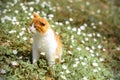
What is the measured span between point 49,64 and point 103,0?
19.4ft

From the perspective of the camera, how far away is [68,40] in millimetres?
7195

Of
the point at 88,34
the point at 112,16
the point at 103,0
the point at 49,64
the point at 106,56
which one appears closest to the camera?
the point at 49,64

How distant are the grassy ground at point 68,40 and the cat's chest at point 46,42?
14.9 inches

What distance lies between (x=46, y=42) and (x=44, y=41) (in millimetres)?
42

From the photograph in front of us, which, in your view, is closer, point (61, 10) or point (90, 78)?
point (90, 78)

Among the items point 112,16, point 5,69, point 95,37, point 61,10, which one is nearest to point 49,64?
point 5,69

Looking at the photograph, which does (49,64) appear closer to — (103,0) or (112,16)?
(112,16)

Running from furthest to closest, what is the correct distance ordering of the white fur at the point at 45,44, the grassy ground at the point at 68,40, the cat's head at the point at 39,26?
1. the grassy ground at the point at 68,40
2. the white fur at the point at 45,44
3. the cat's head at the point at 39,26

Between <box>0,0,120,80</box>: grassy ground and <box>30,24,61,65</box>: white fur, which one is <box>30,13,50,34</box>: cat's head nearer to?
<box>30,24,61,65</box>: white fur

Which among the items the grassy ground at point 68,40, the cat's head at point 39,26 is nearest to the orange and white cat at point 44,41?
the cat's head at point 39,26

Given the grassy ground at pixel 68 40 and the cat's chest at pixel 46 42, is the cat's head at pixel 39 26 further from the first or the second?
the grassy ground at pixel 68 40

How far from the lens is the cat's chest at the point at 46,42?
5.46 m

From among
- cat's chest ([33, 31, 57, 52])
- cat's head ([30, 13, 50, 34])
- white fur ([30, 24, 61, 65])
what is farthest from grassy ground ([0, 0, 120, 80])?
cat's head ([30, 13, 50, 34])

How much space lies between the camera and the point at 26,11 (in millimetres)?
7770
